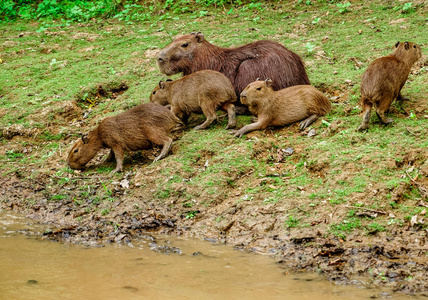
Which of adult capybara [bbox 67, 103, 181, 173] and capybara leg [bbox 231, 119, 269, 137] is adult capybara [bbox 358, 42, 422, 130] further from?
adult capybara [bbox 67, 103, 181, 173]

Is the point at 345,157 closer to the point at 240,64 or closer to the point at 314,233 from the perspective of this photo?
the point at 314,233

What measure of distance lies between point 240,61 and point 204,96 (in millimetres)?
880

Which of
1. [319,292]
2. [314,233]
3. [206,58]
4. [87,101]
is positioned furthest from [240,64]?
[319,292]

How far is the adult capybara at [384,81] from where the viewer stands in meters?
4.75

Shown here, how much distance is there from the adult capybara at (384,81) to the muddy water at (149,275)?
213 centimetres

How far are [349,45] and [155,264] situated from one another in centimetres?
529

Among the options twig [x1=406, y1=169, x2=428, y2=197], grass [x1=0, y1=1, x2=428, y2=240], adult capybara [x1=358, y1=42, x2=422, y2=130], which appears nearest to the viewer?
twig [x1=406, y1=169, x2=428, y2=197]

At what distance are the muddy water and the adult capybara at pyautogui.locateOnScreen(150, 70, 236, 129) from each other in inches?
79.6

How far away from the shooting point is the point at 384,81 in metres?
4.74

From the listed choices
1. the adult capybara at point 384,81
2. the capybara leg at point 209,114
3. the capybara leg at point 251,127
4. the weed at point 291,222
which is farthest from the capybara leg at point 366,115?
the capybara leg at point 209,114

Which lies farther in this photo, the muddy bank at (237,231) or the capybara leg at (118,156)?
the capybara leg at (118,156)

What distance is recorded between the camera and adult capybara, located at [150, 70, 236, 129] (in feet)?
18.6

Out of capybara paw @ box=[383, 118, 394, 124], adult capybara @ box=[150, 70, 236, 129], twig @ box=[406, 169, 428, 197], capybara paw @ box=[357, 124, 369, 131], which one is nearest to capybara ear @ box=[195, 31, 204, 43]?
adult capybara @ box=[150, 70, 236, 129]

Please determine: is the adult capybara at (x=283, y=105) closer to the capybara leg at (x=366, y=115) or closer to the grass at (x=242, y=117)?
the grass at (x=242, y=117)
